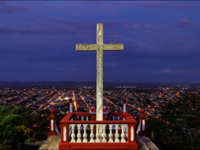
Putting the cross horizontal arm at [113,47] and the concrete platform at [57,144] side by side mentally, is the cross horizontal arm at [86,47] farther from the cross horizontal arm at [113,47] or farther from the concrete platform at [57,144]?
the concrete platform at [57,144]

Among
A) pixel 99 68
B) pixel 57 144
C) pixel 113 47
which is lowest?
pixel 57 144

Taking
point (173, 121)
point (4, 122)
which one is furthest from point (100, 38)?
point (173, 121)

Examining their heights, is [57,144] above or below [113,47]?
below

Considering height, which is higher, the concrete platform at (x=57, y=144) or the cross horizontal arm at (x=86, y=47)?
the cross horizontal arm at (x=86, y=47)

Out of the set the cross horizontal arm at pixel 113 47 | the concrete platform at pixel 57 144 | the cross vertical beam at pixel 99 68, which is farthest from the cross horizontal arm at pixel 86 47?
the concrete platform at pixel 57 144

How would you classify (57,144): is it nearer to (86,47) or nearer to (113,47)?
(86,47)

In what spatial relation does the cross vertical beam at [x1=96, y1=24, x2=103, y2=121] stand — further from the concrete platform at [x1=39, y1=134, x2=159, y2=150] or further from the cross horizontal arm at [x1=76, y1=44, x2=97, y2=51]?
the concrete platform at [x1=39, y1=134, x2=159, y2=150]

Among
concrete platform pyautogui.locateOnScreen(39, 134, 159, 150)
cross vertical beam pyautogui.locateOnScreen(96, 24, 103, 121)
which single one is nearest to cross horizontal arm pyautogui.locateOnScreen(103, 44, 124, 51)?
cross vertical beam pyautogui.locateOnScreen(96, 24, 103, 121)

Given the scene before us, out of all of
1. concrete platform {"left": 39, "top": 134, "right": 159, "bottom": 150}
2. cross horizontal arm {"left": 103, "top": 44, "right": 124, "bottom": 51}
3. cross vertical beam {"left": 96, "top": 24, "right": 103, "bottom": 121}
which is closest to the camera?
concrete platform {"left": 39, "top": 134, "right": 159, "bottom": 150}

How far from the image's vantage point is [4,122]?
9547 millimetres

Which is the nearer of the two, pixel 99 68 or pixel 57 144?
pixel 57 144

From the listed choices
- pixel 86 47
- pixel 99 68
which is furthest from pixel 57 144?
pixel 86 47

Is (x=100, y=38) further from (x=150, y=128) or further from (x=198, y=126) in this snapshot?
(x=198, y=126)

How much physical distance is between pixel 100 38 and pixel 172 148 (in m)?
21.6
